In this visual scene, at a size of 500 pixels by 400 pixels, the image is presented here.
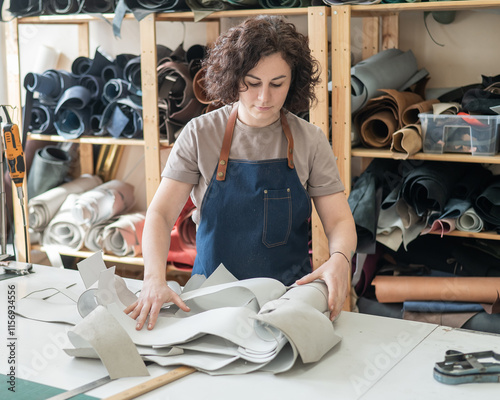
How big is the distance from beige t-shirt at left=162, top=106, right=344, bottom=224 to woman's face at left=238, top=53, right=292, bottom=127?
4.1 inches

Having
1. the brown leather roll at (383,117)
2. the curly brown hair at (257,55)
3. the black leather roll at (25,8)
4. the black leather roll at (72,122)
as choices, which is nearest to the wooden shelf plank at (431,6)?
the brown leather roll at (383,117)

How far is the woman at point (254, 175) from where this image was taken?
1.91 m

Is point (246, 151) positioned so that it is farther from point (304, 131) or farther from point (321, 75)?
point (321, 75)

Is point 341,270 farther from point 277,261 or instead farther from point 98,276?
point 98,276

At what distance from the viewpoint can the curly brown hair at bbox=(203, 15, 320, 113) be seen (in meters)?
1.85

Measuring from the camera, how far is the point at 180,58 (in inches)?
128

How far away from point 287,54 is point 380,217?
44.1 inches

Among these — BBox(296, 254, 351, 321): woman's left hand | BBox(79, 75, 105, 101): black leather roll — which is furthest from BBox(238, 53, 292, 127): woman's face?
BBox(79, 75, 105, 101): black leather roll

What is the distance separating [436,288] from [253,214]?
1051 mm

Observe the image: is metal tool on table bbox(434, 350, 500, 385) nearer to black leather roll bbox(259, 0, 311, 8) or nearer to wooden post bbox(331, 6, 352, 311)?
wooden post bbox(331, 6, 352, 311)

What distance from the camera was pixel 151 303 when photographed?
157 centimetres

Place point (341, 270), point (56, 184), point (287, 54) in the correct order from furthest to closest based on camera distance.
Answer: point (56, 184)
point (287, 54)
point (341, 270)

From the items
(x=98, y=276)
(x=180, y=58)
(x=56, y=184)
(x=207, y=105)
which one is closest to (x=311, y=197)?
(x=98, y=276)

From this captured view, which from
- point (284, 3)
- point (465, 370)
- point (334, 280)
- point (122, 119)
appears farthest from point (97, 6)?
point (465, 370)
